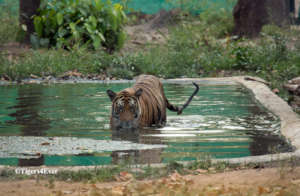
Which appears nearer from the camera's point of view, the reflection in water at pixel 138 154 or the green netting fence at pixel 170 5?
the reflection in water at pixel 138 154

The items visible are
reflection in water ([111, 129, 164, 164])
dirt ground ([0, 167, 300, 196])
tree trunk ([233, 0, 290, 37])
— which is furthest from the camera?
tree trunk ([233, 0, 290, 37])

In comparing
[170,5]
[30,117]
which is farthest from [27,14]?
[30,117]

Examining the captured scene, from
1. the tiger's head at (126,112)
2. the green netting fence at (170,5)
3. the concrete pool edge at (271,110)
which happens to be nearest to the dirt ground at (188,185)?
the concrete pool edge at (271,110)

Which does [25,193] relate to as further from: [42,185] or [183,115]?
[183,115]

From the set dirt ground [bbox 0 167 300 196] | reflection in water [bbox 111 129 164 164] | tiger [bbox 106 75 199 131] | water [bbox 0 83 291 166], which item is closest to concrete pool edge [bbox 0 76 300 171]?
water [bbox 0 83 291 166]

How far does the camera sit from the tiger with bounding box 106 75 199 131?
7.15m

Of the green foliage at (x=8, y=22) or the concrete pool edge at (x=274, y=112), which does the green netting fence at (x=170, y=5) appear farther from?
the concrete pool edge at (x=274, y=112)

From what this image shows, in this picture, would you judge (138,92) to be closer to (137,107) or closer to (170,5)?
(137,107)

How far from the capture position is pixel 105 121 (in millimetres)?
8109

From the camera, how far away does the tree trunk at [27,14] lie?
59.5ft

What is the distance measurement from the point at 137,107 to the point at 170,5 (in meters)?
19.9

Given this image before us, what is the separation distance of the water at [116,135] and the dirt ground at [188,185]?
848 mm

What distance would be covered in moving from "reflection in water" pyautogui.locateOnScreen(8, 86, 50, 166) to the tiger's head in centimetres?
91

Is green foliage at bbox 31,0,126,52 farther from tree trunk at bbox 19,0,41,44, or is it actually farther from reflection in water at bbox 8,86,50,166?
reflection in water at bbox 8,86,50,166
